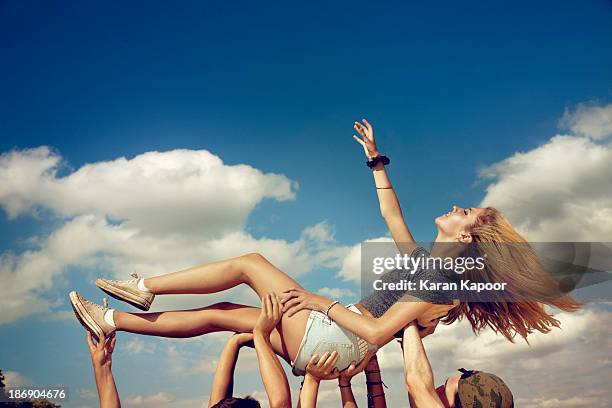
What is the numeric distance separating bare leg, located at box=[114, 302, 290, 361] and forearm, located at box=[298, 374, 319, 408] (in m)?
0.49

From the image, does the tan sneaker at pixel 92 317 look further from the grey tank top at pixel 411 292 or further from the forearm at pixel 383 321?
the grey tank top at pixel 411 292

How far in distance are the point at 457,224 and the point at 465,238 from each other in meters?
0.16

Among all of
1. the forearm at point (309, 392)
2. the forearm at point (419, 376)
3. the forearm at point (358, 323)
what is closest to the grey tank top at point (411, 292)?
the forearm at point (358, 323)

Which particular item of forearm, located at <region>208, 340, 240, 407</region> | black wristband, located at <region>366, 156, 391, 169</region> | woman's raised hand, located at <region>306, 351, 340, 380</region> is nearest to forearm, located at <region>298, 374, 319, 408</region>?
woman's raised hand, located at <region>306, 351, 340, 380</region>

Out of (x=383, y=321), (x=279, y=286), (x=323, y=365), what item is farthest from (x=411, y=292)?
(x=279, y=286)

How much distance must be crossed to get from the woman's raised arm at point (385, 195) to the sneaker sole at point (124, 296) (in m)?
2.58

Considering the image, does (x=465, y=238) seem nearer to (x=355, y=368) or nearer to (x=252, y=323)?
(x=355, y=368)

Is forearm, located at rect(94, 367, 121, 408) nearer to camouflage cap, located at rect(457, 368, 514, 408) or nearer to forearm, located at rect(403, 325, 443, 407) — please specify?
forearm, located at rect(403, 325, 443, 407)

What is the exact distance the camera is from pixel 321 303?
491 cm

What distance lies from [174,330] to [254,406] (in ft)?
5.72

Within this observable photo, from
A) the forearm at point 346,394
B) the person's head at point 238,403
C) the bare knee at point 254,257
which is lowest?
the person's head at point 238,403

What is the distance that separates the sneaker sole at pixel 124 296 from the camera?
16.4 ft

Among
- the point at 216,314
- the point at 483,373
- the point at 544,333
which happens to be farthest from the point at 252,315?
the point at 544,333

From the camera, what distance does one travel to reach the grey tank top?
4.79 meters
